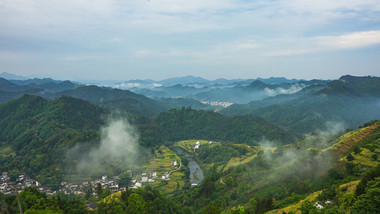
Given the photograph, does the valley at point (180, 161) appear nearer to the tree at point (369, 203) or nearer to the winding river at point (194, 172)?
the tree at point (369, 203)

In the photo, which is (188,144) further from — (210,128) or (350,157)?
(350,157)

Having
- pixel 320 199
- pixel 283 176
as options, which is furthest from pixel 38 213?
pixel 283 176

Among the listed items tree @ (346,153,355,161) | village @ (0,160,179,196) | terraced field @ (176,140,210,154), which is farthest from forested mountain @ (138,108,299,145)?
tree @ (346,153,355,161)

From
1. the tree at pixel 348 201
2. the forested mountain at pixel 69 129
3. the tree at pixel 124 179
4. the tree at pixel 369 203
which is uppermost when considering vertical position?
the tree at pixel 369 203

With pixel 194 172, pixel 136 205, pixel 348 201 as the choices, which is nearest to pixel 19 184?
pixel 136 205

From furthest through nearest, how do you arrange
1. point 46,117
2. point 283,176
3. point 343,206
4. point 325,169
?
point 46,117 < point 283,176 < point 325,169 < point 343,206

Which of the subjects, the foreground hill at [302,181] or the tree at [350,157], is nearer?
the foreground hill at [302,181]

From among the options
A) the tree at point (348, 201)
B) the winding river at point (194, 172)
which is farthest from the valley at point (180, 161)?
the winding river at point (194, 172)

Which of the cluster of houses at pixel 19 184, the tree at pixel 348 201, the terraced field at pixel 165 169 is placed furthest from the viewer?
the terraced field at pixel 165 169

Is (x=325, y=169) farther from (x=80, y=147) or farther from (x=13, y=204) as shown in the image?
(x=80, y=147)
